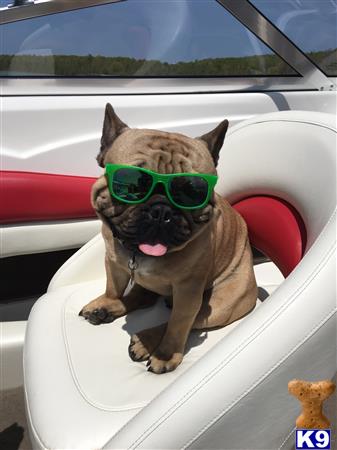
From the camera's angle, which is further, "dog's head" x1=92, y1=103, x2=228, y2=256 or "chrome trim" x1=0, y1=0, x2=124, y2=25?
"chrome trim" x1=0, y1=0, x2=124, y2=25

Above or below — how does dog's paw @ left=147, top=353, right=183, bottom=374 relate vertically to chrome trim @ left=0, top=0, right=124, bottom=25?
below

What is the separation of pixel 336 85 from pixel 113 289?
1.34m

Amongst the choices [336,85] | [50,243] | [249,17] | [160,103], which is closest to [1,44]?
[160,103]

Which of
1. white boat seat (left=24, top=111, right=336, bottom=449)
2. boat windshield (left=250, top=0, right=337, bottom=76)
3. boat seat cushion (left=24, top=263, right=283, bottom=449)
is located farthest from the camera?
boat windshield (left=250, top=0, right=337, bottom=76)

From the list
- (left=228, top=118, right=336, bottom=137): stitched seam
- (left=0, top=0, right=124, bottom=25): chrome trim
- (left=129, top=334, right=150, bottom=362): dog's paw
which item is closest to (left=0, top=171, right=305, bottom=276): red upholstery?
(left=228, top=118, right=336, bottom=137): stitched seam

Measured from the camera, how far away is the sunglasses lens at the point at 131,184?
2.97 feet

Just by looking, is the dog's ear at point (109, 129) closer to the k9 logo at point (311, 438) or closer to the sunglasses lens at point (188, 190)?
the sunglasses lens at point (188, 190)

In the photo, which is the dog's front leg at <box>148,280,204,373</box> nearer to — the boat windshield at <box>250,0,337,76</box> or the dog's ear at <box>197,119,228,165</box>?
the dog's ear at <box>197,119,228,165</box>

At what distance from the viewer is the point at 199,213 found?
0.97m

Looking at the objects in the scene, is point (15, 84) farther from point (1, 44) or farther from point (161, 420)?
point (161, 420)

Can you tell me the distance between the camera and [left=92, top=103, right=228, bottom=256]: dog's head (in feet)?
3.02

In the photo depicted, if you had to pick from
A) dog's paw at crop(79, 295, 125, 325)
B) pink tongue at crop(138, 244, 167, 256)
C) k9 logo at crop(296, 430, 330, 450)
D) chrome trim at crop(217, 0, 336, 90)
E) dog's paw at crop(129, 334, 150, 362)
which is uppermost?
chrome trim at crop(217, 0, 336, 90)

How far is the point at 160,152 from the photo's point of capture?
0.97 meters

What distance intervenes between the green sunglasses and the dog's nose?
0.07 feet
